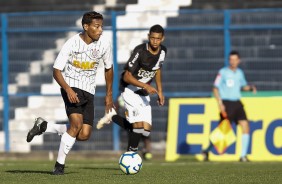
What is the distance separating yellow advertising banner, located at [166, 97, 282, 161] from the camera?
63.4ft

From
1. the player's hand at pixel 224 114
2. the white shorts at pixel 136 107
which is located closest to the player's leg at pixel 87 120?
the white shorts at pixel 136 107

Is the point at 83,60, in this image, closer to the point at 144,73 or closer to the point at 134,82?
the point at 134,82

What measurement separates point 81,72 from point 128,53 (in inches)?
357

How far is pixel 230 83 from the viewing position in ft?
62.2

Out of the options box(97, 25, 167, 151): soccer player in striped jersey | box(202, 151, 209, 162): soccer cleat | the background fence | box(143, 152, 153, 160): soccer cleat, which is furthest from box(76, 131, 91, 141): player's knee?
the background fence

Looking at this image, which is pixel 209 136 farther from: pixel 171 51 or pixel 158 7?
pixel 158 7

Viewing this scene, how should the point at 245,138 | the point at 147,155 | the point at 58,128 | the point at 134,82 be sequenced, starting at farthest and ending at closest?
the point at 147,155 → the point at 245,138 → the point at 134,82 → the point at 58,128

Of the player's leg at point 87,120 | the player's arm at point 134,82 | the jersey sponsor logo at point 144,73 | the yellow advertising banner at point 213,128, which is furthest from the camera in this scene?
the yellow advertising banner at point 213,128

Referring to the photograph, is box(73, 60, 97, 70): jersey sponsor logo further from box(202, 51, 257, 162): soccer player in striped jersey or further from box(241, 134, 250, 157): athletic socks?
box(241, 134, 250, 157): athletic socks

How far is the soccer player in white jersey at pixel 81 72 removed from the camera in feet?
41.2

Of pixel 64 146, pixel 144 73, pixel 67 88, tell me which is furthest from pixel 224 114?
pixel 67 88

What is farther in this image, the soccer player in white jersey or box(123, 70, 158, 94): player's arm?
box(123, 70, 158, 94): player's arm

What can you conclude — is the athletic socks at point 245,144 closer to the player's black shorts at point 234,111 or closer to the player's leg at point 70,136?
the player's black shorts at point 234,111

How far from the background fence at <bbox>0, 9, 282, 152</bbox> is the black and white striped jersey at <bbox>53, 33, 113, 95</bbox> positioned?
26.4ft
